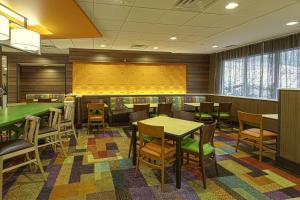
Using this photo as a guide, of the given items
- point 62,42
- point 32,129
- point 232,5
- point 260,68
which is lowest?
point 32,129

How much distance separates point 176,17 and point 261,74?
3563mm

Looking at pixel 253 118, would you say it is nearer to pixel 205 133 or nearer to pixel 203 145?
pixel 203 145

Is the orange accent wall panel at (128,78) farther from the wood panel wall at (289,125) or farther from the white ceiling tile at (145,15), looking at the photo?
the wood panel wall at (289,125)

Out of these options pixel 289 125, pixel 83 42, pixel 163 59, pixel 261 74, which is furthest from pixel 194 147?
pixel 163 59

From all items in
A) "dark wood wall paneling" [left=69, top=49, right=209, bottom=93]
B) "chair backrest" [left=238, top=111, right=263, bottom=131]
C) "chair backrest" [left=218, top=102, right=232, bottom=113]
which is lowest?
"chair backrest" [left=238, top=111, right=263, bottom=131]

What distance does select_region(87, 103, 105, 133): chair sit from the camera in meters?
5.82

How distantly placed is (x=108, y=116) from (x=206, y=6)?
4.75 m

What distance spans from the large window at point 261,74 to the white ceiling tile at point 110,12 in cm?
418

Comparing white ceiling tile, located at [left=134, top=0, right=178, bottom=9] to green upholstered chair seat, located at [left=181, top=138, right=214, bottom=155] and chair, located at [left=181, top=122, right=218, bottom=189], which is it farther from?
green upholstered chair seat, located at [left=181, top=138, right=214, bottom=155]

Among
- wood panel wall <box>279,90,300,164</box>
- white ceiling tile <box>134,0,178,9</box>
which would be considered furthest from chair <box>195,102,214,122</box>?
white ceiling tile <box>134,0,178,9</box>

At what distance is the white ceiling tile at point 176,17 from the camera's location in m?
3.70

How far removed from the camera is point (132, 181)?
3.00m

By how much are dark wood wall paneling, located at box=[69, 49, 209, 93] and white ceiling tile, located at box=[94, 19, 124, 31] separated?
9.13 ft

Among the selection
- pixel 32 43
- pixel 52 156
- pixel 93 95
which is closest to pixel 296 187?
pixel 52 156
